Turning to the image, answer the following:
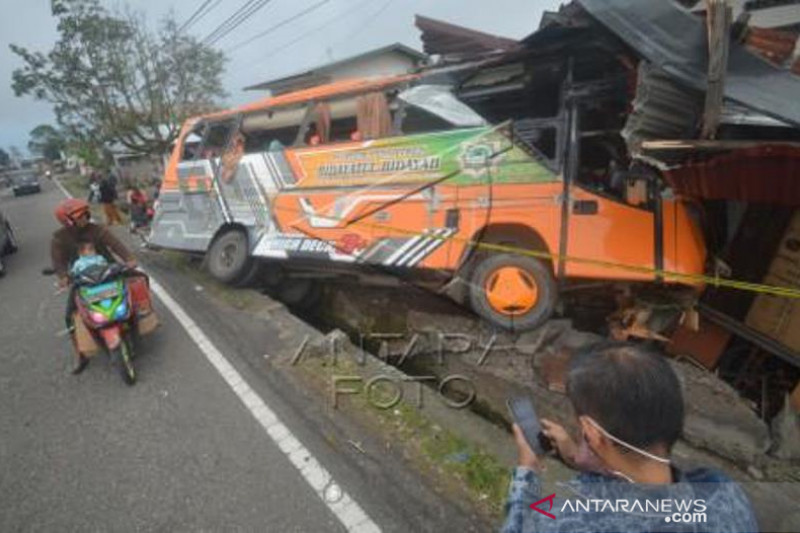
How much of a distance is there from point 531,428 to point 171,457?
246 cm

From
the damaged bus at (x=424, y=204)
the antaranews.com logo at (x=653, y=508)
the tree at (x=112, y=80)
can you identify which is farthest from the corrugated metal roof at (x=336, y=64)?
the antaranews.com logo at (x=653, y=508)

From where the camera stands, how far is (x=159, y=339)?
511 cm

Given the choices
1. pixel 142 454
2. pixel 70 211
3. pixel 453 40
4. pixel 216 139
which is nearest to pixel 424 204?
pixel 453 40

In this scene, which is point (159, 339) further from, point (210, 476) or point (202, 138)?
point (202, 138)

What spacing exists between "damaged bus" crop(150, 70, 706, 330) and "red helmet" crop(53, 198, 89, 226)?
6.14ft

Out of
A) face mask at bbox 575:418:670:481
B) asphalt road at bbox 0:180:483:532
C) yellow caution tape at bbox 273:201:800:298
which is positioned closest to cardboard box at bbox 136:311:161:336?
asphalt road at bbox 0:180:483:532

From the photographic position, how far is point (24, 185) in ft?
101

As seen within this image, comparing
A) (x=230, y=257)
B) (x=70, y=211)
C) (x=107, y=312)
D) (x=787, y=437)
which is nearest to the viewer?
(x=787, y=437)

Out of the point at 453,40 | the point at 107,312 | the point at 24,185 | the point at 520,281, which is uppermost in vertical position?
the point at 453,40

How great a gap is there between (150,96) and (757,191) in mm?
20601

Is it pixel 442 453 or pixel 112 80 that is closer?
pixel 442 453

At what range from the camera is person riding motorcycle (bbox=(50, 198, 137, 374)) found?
14.9 feet

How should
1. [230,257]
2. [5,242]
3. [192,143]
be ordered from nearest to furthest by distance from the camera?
1. [230,257]
2. [192,143]
3. [5,242]

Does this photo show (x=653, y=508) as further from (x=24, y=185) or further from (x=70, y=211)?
(x=24, y=185)
